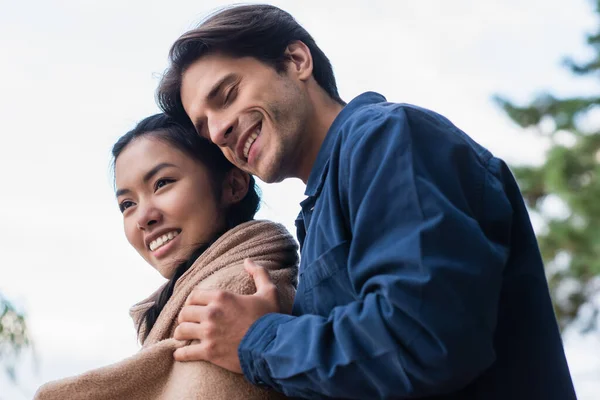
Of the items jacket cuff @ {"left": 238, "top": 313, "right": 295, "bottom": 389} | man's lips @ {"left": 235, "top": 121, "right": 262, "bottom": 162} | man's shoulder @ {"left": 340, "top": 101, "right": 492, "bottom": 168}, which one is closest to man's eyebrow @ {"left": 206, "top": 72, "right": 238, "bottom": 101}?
man's lips @ {"left": 235, "top": 121, "right": 262, "bottom": 162}

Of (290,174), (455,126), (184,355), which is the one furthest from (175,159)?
(455,126)

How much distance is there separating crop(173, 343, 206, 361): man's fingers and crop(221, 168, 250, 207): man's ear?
0.52 m

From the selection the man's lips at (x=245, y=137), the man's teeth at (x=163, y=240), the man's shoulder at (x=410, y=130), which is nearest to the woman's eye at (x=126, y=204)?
the man's teeth at (x=163, y=240)

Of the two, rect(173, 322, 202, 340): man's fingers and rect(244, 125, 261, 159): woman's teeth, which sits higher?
Result: rect(244, 125, 261, 159): woman's teeth

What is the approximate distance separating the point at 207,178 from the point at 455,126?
0.73m

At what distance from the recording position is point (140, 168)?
1907 mm

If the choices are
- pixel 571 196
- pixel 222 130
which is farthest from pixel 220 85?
pixel 571 196

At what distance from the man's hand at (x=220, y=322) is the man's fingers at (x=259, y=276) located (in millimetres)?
27

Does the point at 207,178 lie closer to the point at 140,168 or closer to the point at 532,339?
the point at 140,168

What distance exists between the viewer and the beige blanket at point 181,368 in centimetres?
149

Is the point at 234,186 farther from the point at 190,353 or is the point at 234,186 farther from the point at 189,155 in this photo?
the point at 190,353

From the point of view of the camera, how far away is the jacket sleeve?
46.0 inches

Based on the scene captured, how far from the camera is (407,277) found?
3.86ft

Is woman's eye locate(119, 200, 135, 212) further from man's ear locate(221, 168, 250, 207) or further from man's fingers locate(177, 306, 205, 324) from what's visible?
man's fingers locate(177, 306, 205, 324)
